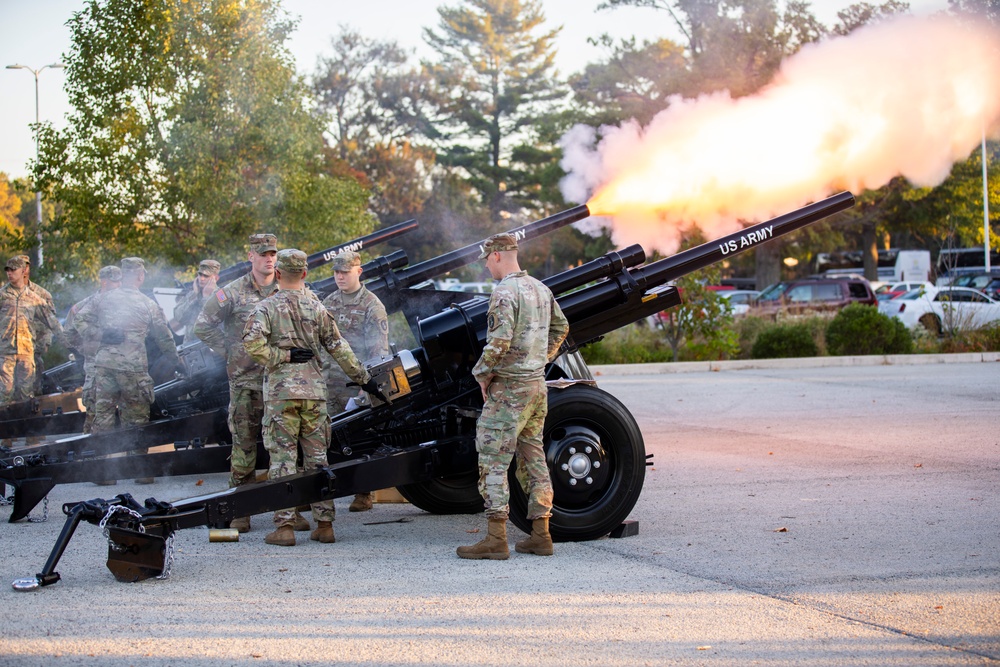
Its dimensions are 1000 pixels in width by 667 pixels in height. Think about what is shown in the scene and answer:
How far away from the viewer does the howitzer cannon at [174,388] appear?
360 inches

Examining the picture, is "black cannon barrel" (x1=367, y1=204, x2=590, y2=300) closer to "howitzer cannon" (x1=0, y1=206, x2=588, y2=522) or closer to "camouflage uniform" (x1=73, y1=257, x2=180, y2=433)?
"howitzer cannon" (x1=0, y1=206, x2=588, y2=522)

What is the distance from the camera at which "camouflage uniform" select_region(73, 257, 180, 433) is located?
9.28m

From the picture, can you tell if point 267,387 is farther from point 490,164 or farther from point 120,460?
point 490,164

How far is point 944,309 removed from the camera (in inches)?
863

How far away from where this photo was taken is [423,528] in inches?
278

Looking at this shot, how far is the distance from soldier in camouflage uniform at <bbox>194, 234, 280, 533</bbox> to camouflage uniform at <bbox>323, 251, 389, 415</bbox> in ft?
2.32

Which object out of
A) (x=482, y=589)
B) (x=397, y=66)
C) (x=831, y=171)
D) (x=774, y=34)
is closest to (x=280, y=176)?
(x=831, y=171)

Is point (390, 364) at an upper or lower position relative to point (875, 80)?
lower

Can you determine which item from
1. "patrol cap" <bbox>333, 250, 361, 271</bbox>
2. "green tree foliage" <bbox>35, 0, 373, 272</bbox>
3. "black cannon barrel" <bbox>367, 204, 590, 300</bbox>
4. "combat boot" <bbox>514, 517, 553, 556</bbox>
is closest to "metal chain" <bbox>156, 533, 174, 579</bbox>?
"combat boot" <bbox>514, 517, 553, 556</bbox>

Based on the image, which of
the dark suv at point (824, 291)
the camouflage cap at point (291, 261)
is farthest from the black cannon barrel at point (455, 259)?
the dark suv at point (824, 291)

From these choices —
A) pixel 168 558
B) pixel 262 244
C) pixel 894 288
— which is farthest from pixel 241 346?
pixel 894 288

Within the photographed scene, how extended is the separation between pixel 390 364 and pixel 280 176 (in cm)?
1041

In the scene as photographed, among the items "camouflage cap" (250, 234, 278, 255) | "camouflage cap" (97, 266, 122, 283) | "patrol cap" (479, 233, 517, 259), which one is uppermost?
"camouflage cap" (97, 266, 122, 283)

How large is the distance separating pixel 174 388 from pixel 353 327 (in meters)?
2.07
